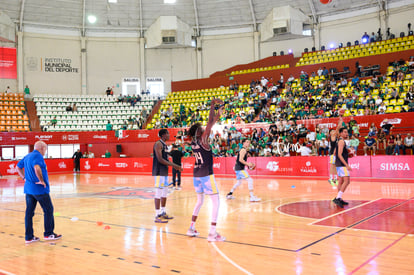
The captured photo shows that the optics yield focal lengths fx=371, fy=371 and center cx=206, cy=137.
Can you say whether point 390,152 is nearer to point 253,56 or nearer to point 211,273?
point 211,273

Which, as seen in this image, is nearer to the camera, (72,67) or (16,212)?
(16,212)

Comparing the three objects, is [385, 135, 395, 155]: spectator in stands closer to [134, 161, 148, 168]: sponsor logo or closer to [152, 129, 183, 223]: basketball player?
[152, 129, 183, 223]: basketball player

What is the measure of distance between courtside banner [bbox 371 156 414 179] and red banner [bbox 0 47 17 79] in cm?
3483

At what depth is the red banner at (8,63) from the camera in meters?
37.2

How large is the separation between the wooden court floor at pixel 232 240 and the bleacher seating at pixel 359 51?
75.3 ft

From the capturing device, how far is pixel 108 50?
136 feet

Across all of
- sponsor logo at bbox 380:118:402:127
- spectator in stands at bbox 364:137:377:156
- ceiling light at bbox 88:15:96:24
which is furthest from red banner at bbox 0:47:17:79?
sponsor logo at bbox 380:118:402:127

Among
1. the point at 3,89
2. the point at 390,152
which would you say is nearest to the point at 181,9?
the point at 3,89

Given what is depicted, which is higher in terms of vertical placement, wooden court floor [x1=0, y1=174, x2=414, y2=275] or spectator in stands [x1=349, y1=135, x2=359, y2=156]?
spectator in stands [x1=349, y1=135, x2=359, y2=156]

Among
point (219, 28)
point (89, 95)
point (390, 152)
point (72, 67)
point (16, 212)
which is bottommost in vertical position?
point (16, 212)

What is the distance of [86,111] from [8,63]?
9.51 m

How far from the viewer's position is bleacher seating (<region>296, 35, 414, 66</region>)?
30.7 m

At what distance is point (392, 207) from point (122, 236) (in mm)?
7111

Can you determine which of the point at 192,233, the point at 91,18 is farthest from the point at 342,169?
the point at 91,18
